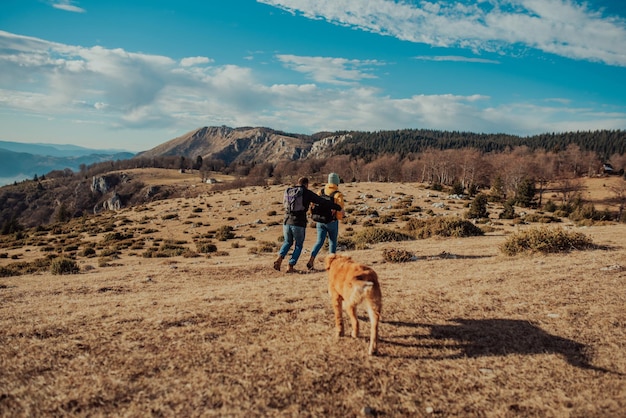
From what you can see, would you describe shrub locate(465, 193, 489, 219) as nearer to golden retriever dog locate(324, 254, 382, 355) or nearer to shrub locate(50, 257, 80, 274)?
shrub locate(50, 257, 80, 274)

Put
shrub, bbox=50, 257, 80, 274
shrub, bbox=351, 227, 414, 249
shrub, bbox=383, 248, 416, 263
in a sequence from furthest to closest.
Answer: shrub, bbox=351, 227, 414, 249, shrub, bbox=50, 257, 80, 274, shrub, bbox=383, 248, 416, 263

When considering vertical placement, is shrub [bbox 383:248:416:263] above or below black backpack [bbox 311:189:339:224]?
below

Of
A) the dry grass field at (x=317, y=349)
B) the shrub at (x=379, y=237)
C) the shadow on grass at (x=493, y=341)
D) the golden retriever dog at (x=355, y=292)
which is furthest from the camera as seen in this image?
the shrub at (x=379, y=237)

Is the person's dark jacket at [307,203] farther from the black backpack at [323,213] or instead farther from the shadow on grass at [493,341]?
the shadow on grass at [493,341]

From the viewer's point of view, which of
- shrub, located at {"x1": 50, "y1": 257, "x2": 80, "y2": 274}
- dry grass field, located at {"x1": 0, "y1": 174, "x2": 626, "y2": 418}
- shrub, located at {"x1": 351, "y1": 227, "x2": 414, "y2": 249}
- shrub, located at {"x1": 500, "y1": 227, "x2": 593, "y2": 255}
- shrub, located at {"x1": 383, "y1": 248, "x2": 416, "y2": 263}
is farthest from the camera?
shrub, located at {"x1": 351, "y1": 227, "x2": 414, "y2": 249}

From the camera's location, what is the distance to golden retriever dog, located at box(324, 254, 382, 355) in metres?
4.61

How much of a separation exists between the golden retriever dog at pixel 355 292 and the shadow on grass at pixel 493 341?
2.07 feet

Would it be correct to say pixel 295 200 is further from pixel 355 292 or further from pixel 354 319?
pixel 355 292

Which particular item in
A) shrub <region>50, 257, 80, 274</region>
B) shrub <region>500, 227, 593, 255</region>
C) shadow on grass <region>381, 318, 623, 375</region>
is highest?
shrub <region>500, 227, 593, 255</region>

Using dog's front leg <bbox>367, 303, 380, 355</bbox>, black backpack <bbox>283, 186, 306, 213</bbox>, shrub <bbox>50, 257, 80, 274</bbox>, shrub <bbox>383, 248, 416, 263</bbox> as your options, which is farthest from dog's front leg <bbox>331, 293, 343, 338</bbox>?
shrub <bbox>50, 257, 80, 274</bbox>

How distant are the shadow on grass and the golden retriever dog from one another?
0.63 metres

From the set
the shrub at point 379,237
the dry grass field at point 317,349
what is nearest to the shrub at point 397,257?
the dry grass field at point 317,349

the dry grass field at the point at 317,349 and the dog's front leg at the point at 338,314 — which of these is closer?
the dry grass field at the point at 317,349

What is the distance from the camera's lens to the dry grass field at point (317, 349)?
3.71 metres
